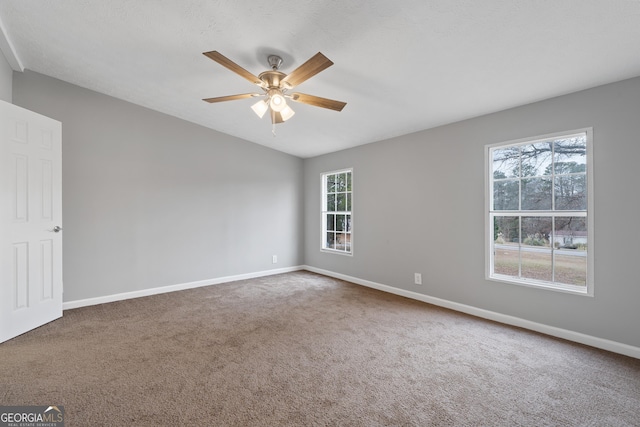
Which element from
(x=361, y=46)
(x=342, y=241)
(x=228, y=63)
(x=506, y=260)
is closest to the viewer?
(x=228, y=63)

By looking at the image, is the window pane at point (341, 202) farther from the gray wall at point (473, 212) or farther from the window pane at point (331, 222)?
the gray wall at point (473, 212)

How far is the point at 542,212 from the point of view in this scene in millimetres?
2848

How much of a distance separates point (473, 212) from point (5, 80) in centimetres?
532

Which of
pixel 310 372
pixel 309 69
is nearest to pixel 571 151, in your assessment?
pixel 309 69

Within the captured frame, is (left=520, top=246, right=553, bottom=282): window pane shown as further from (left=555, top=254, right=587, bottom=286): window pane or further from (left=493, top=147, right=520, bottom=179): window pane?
(left=493, top=147, right=520, bottom=179): window pane

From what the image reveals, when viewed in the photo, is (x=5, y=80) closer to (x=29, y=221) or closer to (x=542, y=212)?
(x=29, y=221)

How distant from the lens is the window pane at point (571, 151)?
264cm

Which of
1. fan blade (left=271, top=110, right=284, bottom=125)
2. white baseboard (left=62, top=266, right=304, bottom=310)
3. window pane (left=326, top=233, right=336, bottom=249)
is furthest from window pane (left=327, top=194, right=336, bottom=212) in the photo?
fan blade (left=271, top=110, right=284, bottom=125)

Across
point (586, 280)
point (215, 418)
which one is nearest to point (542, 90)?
point (586, 280)

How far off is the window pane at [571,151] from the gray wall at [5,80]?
5639 mm

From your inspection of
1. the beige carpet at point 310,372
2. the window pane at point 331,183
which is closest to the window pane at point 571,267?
the beige carpet at point 310,372

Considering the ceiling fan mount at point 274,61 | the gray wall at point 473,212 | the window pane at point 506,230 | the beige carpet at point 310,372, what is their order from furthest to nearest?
1. the window pane at point 506,230
2. the ceiling fan mount at point 274,61
3. the gray wall at point 473,212
4. the beige carpet at point 310,372

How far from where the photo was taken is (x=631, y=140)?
7.72 ft

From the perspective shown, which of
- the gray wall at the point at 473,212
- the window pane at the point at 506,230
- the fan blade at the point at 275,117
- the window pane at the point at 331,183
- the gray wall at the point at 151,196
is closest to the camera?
the gray wall at the point at 473,212
